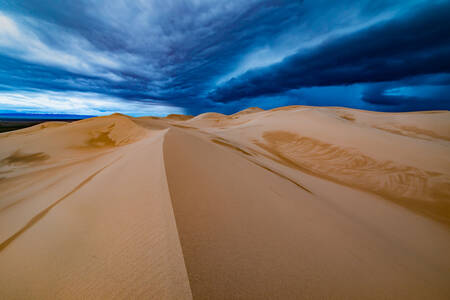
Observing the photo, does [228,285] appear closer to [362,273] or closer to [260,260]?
[260,260]

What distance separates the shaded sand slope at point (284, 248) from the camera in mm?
1070

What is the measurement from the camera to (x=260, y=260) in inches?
48.1

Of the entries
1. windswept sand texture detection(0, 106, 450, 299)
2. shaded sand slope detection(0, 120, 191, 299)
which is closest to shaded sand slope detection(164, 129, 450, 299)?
windswept sand texture detection(0, 106, 450, 299)

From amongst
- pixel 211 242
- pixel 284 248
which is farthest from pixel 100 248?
pixel 284 248

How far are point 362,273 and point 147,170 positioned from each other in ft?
9.06

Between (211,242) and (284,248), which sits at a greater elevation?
(211,242)

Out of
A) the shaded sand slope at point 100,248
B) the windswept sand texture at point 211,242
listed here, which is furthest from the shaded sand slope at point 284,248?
the shaded sand slope at point 100,248

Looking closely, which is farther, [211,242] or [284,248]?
[284,248]

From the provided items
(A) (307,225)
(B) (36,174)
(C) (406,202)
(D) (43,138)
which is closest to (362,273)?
(A) (307,225)

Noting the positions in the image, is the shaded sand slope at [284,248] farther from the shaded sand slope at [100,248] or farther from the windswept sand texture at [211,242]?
the shaded sand slope at [100,248]

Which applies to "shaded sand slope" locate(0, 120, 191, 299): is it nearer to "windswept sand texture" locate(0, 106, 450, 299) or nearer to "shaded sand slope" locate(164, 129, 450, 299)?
"windswept sand texture" locate(0, 106, 450, 299)

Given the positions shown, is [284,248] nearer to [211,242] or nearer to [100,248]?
[211,242]

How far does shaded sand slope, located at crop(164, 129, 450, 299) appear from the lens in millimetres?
1070

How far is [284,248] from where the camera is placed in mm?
1381
